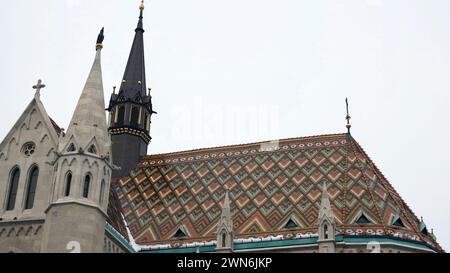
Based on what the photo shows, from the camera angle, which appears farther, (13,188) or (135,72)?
(135,72)

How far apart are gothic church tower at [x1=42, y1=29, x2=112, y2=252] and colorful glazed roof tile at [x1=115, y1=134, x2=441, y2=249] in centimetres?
550

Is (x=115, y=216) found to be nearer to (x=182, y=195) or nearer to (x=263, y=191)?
(x=182, y=195)

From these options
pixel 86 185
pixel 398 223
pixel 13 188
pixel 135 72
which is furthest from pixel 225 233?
pixel 135 72

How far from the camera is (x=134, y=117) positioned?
40375mm

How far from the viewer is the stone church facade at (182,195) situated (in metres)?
26.7

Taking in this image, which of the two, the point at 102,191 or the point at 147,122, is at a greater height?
the point at 147,122

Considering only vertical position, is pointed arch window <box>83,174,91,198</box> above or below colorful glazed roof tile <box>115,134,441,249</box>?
below

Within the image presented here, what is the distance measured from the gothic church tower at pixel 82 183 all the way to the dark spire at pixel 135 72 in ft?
38.5

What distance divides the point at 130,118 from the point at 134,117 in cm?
25

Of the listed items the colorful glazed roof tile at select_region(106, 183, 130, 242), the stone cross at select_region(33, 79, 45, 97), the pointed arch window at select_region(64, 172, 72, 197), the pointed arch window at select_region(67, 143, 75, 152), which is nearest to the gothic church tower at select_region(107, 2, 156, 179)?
the colorful glazed roof tile at select_region(106, 183, 130, 242)

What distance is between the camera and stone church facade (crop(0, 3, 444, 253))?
26734 millimetres

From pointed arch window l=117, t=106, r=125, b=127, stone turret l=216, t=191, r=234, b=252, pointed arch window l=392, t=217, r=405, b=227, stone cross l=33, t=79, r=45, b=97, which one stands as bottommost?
stone turret l=216, t=191, r=234, b=252

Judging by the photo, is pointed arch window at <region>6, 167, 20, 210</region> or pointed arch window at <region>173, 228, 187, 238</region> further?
pointed arch window at <region>173, 228, 187, 238</region>

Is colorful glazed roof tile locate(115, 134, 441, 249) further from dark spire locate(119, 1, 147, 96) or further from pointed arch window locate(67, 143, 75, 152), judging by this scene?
pointed arch window locate(67, 143, 75, 152)
